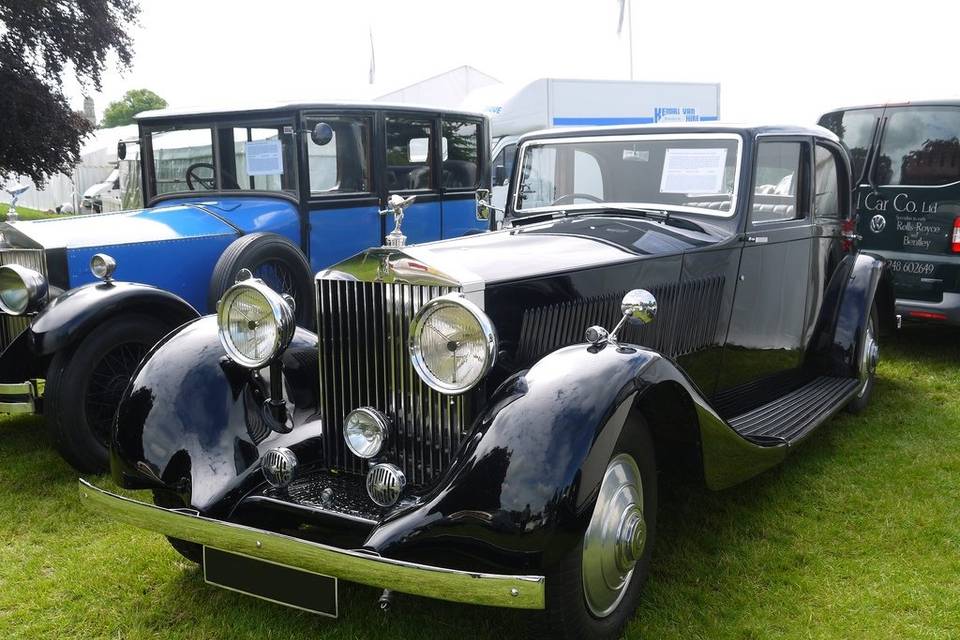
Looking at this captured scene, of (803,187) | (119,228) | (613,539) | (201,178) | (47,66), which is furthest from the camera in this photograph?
(47,66)

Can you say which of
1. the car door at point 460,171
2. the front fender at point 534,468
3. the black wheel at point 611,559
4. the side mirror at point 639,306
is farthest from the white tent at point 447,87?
the front fender at point 534,468

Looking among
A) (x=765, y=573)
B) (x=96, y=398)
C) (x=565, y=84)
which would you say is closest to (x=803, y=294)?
(x=765, y=573)

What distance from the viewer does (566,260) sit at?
315cm

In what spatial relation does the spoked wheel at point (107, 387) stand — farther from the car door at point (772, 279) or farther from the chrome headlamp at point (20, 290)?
the car door at point (772, 279)

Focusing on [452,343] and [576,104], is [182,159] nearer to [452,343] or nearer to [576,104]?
[452,343]

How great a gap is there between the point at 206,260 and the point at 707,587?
394 centimetres

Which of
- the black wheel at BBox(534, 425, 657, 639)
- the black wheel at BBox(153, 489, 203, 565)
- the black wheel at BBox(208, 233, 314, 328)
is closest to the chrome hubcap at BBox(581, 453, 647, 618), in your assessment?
the black wheel at BBox(534, 425, 657, 639)

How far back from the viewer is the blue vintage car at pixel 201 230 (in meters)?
4.16

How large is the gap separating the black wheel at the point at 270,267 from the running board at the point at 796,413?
286 centimetres

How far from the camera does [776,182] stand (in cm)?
420

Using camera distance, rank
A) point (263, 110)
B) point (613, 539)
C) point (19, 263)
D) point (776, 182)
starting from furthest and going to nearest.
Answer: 1. point (263, 110)
2. point (19, 263)
3. point (776, 182)
4. point (613, 539)

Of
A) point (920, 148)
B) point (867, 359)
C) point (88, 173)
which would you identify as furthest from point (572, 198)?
point (88, 173)

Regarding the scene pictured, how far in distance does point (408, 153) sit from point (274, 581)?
4771 millimetres

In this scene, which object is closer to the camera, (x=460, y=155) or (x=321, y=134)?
(x=321, y=134)
